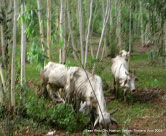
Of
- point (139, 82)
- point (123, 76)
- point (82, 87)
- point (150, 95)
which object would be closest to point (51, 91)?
point (82, 87)

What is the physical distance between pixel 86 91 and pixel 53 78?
1917 mm

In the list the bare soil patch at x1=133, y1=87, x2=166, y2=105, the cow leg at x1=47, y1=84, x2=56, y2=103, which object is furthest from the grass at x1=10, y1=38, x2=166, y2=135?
the cow leg at x1=47, y1=84, x2=56, y2=103

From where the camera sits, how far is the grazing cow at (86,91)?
6.88 metres

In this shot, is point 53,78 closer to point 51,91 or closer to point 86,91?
point 51,91

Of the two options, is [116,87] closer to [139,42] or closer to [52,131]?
[52,131]

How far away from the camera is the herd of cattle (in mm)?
6695

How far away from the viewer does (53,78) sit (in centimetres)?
912

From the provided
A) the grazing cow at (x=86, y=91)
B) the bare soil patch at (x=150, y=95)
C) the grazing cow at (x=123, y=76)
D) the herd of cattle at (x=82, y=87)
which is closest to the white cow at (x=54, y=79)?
the herd of cattle at (x=82, y=87)

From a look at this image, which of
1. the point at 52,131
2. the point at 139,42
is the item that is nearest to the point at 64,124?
the point at 52,131

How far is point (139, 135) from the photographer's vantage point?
22.6 ft

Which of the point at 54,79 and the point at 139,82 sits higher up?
the point at 54,79

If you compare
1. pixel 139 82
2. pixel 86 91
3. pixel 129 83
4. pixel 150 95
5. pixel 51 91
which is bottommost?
pixel 150 95

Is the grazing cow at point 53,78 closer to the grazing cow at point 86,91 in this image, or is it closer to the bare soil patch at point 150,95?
the grazing cow at point 86,91

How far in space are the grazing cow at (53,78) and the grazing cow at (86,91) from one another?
567 mm
